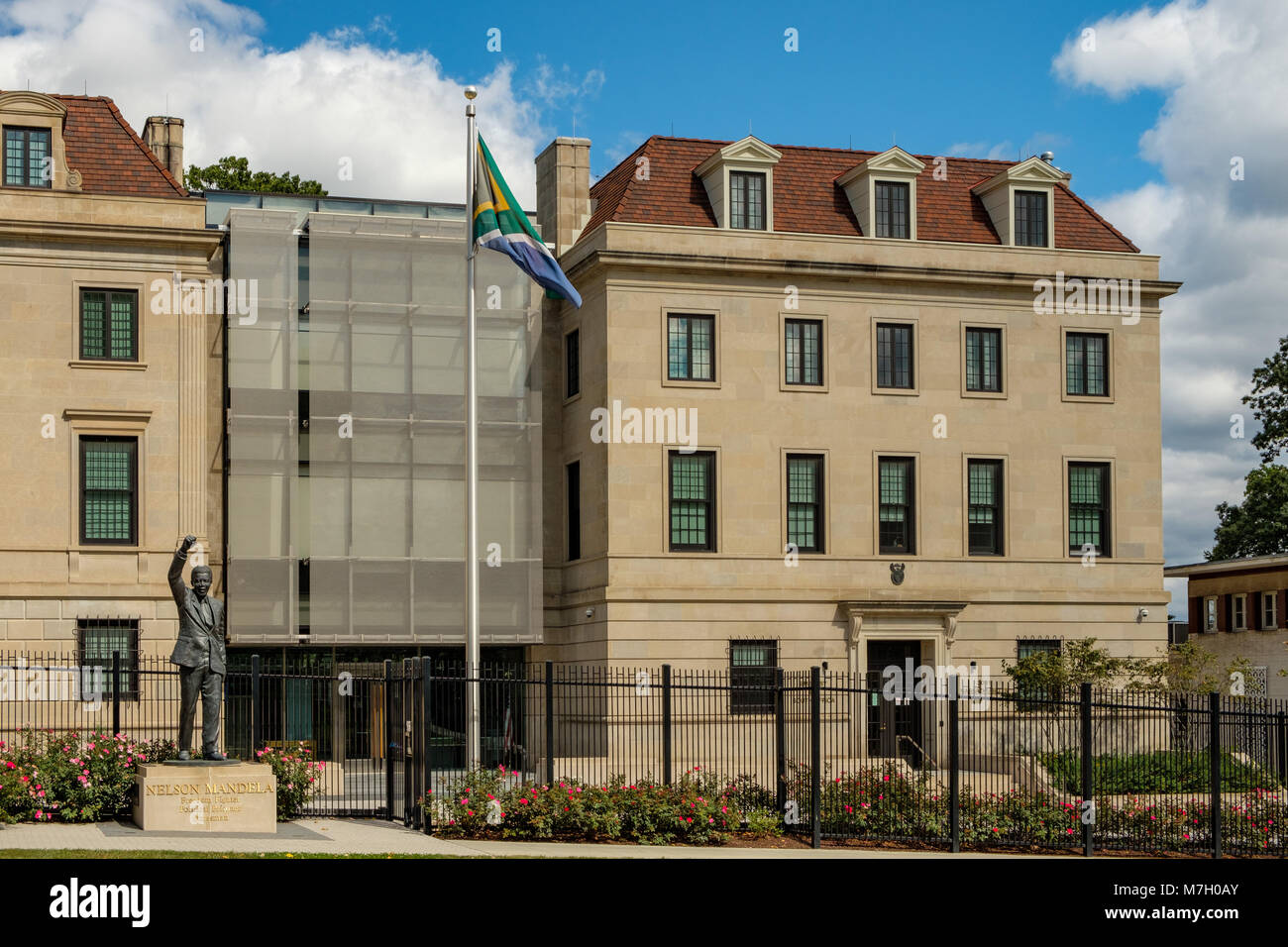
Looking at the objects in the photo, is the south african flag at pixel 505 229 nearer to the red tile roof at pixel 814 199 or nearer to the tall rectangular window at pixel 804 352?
the red tile roof at pixel 814 199

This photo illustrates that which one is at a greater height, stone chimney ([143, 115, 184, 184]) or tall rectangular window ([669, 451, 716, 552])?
stone chimney ([143, 115, 184, 184])

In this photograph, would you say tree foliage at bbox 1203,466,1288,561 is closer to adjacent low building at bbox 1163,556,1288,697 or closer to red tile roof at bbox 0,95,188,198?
adjacent low building at bbox 1163,556,1288,697

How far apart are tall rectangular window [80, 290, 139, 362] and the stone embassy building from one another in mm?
10827

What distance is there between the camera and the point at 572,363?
1700 inches

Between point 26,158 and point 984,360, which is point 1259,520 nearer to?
point 984,360

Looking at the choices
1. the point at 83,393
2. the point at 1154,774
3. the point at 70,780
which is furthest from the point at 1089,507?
the point at 70,780

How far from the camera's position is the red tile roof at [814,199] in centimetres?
4212

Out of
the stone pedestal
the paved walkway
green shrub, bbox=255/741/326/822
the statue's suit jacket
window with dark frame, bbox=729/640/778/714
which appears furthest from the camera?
window with dark frame, bbox=729/640/778/714

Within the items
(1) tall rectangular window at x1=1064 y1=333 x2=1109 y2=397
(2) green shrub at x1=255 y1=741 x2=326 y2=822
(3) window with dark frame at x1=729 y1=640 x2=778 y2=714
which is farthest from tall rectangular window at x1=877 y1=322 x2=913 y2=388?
(2) green shrub at x1=255 y1=741 x2=326 y2=822

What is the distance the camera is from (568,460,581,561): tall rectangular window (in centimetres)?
4219

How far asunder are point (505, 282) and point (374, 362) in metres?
4.19

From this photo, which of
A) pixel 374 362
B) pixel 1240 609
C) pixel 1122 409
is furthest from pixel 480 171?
pixel 1240 609

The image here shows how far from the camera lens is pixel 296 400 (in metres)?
40.3

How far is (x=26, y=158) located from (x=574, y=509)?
16018 mm
